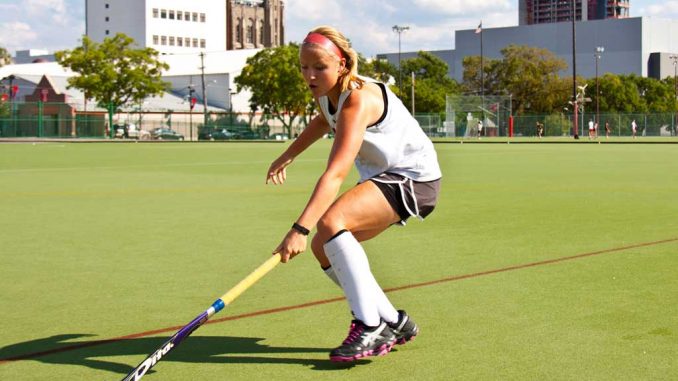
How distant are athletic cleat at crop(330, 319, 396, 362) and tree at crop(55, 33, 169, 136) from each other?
262 ft

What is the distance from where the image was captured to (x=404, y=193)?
512 centimetres

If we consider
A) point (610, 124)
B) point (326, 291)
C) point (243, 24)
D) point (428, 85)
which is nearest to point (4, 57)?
point (428, 85)

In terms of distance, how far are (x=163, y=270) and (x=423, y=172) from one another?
365cm

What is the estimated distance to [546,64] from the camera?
112m

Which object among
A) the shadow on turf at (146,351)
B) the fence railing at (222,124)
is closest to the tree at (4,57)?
the fence railing at (222,124)

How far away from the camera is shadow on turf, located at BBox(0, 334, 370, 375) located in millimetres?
5141

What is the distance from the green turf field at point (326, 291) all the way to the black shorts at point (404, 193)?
770mm

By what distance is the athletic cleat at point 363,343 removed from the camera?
5.00 metres

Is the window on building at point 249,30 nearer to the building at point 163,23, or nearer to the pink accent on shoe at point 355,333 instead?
the building at point 163,23

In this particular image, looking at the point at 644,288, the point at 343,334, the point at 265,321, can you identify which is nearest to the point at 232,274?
the point at 265,321

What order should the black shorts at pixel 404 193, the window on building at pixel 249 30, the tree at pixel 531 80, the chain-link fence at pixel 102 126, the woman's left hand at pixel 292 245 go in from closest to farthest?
the woman's left hand at pixel 292 245 < the black shorts at pixel 404 193 < the chain-link fence at pixel 102 126 < the tree at pixel 531 80 < the window on building at pixel 249 30

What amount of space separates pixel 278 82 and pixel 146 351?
267ft

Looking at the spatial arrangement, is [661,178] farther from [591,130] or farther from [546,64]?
[546,64]

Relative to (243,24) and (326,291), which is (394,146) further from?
(243,24)
